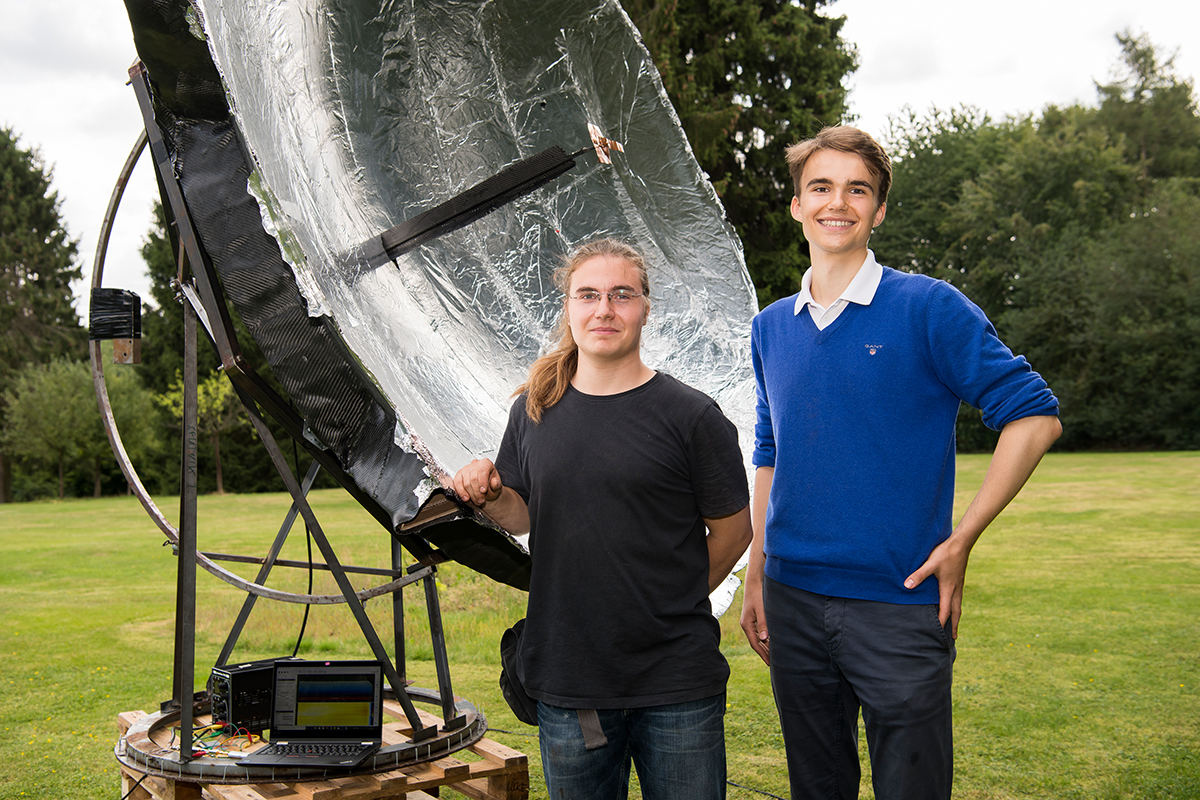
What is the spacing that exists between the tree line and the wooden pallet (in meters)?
17.9

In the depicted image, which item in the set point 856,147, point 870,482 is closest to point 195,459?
point 870,482

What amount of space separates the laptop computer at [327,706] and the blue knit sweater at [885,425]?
5.77ft

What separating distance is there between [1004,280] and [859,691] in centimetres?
3461

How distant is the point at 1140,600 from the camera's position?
26.8ft

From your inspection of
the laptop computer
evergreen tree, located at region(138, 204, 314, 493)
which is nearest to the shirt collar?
the laptop computer

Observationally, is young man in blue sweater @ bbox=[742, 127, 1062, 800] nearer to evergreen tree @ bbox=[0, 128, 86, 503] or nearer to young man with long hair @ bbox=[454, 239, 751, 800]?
young man with long hair @ bbox=[454, 239, 751, 800]

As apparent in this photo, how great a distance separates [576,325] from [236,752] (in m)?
2.29

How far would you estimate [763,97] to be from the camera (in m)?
16.8

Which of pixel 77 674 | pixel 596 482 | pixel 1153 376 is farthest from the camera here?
pixel 1153 376

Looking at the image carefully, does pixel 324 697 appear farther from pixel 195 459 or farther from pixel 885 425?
pixel 885 425

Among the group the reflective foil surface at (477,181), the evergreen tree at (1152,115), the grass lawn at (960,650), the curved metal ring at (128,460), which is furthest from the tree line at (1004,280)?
the curved metal ring at (128,460)

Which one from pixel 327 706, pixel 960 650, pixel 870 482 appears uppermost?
pixel 870 482

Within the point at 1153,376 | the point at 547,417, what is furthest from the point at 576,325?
the point at 1153,376

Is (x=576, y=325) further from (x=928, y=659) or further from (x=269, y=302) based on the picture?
(x=928, y=659)
